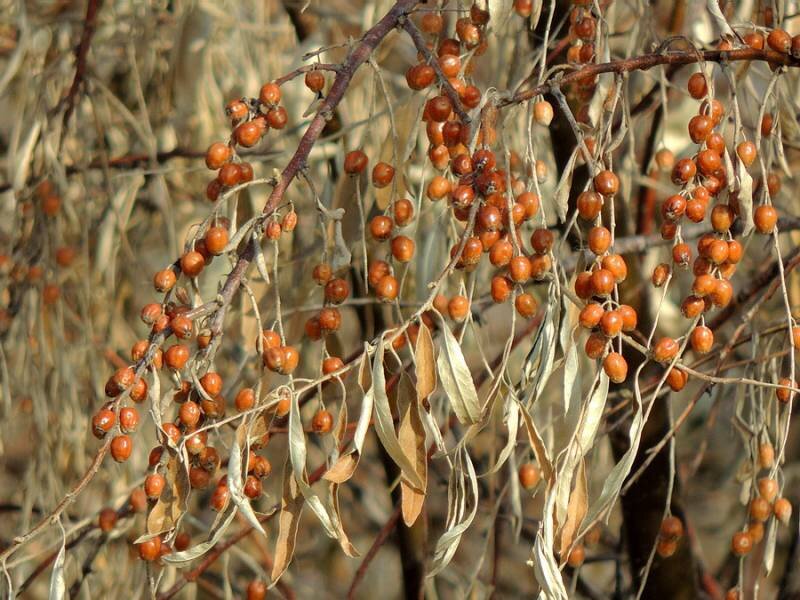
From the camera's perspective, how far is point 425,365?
0.95m

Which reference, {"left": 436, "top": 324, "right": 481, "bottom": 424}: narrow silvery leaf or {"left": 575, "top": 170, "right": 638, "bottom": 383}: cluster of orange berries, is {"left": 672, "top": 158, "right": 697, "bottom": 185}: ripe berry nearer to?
{"left": 575, "top": 170, "right": 638, "bottom": 383}: cluster of orange berries

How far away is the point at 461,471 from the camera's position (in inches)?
37.1

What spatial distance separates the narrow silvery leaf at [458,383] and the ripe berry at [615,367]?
0.37 feet

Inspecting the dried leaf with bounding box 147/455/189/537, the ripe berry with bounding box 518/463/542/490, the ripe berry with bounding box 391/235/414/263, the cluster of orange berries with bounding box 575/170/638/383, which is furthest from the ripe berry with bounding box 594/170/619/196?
the ripe berry with bounding box 518/463/542/490

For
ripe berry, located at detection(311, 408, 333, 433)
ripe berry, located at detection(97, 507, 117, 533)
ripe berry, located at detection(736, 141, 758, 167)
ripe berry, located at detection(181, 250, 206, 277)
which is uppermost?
ripe berry, located at detection(736, 141, 758, 167)

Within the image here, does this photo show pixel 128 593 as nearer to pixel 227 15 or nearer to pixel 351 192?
pixel 351 192

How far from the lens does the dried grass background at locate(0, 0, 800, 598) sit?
1.55m

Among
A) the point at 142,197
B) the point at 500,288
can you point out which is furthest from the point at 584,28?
the point at 142,197

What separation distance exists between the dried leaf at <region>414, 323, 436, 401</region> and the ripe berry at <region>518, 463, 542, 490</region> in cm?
45

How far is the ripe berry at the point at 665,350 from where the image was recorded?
3.07 feet

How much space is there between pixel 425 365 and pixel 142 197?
1.37 m

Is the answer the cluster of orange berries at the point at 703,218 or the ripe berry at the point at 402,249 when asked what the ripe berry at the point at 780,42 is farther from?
the ripe berry at the point at 402,249

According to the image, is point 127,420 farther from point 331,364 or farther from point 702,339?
point 702,339

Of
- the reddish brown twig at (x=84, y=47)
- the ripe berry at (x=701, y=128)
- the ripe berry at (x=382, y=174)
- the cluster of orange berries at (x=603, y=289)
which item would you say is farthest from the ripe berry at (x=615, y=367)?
the reddish brown twig at (x=84, y=47)
